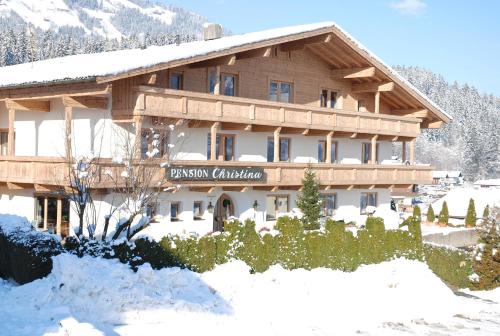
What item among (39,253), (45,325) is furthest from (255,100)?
(45,325)

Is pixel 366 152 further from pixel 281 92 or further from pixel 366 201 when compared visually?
pixel 281 92

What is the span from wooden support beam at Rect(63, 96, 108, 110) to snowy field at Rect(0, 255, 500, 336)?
335 inches

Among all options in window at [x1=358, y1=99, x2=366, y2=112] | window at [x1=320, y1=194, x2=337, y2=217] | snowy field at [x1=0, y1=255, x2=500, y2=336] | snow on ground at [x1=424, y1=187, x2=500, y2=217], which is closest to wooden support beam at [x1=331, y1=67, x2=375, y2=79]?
window at [x1=358, y1=99, x2=366, y2=112]

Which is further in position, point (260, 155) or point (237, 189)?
point (260, 155)

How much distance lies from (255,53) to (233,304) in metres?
14.8

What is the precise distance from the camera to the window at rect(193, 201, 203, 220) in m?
27.6

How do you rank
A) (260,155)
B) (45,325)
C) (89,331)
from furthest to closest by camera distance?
(260,155) → (45,325) → (89,331)

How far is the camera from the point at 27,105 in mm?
25547

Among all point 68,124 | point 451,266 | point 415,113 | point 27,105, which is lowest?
point 451,266

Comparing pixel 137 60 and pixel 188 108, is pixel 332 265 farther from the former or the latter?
pixel 137 60

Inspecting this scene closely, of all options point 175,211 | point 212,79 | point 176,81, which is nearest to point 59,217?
point 175,211

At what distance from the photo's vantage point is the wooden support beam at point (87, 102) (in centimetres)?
2344

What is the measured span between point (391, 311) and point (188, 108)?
1134 centimetres

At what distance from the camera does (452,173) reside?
151 meters
